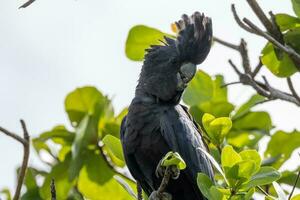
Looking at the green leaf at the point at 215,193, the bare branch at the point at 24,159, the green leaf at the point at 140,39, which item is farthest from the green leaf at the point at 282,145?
the bare branch at the point at 24,159

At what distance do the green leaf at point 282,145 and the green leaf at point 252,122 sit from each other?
0.10 metres

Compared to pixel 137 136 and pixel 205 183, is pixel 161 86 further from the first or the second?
pixel 205 183

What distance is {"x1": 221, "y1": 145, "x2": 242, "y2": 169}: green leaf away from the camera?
357 centimetres

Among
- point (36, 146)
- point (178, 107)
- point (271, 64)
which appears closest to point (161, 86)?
point (178, 107)

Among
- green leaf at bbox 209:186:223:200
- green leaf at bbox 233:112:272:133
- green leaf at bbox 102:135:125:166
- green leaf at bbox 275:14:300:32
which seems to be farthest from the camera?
green leaf at bbox 233:112:272:133

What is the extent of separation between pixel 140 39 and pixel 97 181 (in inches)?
40.0

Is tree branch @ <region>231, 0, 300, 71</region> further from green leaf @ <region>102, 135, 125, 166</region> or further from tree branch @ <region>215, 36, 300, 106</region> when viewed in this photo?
green leaf @ <region>102, 135, 125, 166</region>

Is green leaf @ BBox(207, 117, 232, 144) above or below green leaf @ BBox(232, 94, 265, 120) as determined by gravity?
above

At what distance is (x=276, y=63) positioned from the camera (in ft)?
15.5

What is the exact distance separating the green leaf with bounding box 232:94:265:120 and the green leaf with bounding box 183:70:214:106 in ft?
0.74

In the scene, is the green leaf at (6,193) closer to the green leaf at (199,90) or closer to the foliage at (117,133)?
the foliage at (117,133)

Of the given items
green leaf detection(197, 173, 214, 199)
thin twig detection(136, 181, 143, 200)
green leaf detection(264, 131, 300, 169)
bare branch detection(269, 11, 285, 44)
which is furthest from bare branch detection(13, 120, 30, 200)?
green leaf detection(264, 131, 300, 169)

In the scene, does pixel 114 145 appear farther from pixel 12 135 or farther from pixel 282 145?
pixel 282 145

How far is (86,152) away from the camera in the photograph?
17.6 ft
